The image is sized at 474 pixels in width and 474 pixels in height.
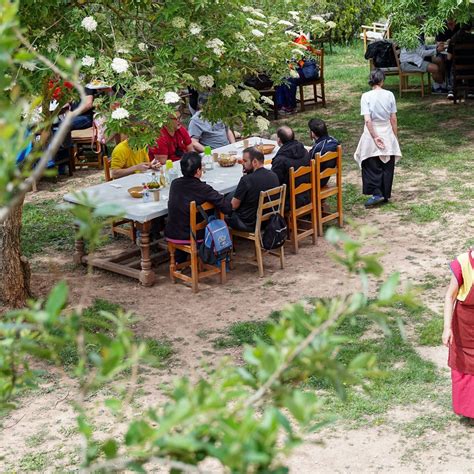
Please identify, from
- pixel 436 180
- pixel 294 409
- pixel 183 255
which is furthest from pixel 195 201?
pixel 294 409

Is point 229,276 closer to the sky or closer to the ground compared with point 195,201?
closer to the ground

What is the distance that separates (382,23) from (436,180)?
9.99m

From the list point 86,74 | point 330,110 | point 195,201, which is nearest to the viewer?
point 86,74

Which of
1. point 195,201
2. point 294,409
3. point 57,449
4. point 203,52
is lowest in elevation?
point 57,449

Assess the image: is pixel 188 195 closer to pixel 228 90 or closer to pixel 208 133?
pixel 228 90

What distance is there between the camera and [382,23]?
20.2m

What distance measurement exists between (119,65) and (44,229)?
3873 mm

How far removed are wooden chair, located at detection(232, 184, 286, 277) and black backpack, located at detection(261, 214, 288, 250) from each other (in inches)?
2.1

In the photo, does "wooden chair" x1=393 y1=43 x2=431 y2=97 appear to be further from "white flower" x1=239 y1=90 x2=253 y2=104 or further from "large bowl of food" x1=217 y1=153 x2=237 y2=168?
"white flower" x1=239 y1=90 x2=253 y2=104

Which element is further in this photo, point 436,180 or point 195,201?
point 436,180

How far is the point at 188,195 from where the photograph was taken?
26.4ft

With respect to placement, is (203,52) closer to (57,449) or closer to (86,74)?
(86,74)

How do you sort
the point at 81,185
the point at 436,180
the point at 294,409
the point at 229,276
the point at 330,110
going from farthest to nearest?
the point at 330,110
the point at 81,185
the point at 436,180
the point at 229,276
the point at 294,409

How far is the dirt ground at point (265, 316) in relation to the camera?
5621 mm
